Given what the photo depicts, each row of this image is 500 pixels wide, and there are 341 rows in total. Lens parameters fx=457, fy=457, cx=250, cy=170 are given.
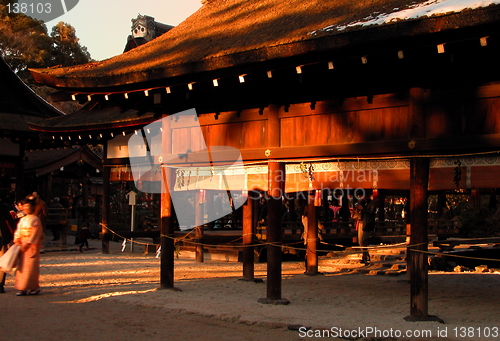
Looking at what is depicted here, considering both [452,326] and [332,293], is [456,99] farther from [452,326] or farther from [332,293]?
[332,293]

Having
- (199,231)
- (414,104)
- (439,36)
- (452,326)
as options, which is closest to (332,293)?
(452,326)

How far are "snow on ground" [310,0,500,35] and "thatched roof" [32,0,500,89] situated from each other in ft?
0.15

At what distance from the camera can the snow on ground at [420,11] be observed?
18.7ft

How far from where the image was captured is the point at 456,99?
6852 mm

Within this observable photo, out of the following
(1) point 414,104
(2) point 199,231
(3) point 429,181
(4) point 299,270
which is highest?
(1) point 414,104

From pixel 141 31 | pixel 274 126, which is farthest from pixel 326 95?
pixel 141 31

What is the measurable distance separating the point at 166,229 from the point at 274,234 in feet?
8.67

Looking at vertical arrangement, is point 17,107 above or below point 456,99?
above

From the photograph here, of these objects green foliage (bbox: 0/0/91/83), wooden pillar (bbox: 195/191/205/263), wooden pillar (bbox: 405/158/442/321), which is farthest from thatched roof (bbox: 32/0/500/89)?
green foliage (bbox: 0/0/91/83)

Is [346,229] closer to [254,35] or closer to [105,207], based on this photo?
[105,207]

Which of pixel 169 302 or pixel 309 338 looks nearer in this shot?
pixel 309 338

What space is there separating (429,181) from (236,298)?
4.23 meters

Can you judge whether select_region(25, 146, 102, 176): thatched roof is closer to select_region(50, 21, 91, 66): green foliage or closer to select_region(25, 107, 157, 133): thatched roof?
select_region(25, 107, 157, 133): thatched roof

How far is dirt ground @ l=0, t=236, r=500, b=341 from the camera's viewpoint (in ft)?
20.7
